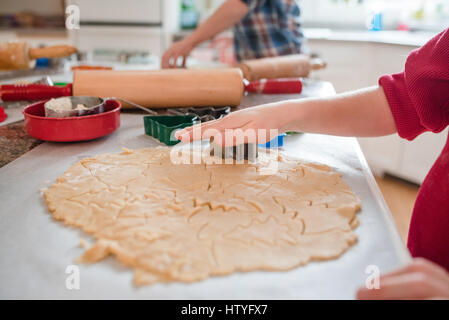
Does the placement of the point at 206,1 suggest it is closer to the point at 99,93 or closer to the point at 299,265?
the point at 99,93

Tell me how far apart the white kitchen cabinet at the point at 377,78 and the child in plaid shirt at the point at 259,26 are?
91cm

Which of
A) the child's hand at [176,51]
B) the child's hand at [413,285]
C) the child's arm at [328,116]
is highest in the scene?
the child's hand at [176,51]

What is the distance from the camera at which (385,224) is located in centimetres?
63

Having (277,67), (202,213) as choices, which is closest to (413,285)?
(202,213)

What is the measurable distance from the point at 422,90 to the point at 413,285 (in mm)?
492

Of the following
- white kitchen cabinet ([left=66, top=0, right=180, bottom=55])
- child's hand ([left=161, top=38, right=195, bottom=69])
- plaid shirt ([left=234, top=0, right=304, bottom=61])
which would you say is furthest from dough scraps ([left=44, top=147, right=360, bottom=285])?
white kitchen cabinet ([left=66, top=0, right=180, bottom=55])

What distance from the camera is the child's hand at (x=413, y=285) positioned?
44 cm

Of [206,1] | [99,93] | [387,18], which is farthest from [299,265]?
[206,1]

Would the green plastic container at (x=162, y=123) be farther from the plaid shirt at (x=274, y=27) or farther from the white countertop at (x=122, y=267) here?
the plaid shirt at (x=274, y=27)

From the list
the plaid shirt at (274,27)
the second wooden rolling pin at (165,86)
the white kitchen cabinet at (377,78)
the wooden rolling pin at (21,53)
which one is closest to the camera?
the second wooden rolling pin at (165,86)

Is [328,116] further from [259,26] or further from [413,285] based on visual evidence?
[259,26]

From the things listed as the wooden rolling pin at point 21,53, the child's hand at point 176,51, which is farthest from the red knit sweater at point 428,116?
the wooden rolling pin at point 21,53

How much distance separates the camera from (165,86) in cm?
123
